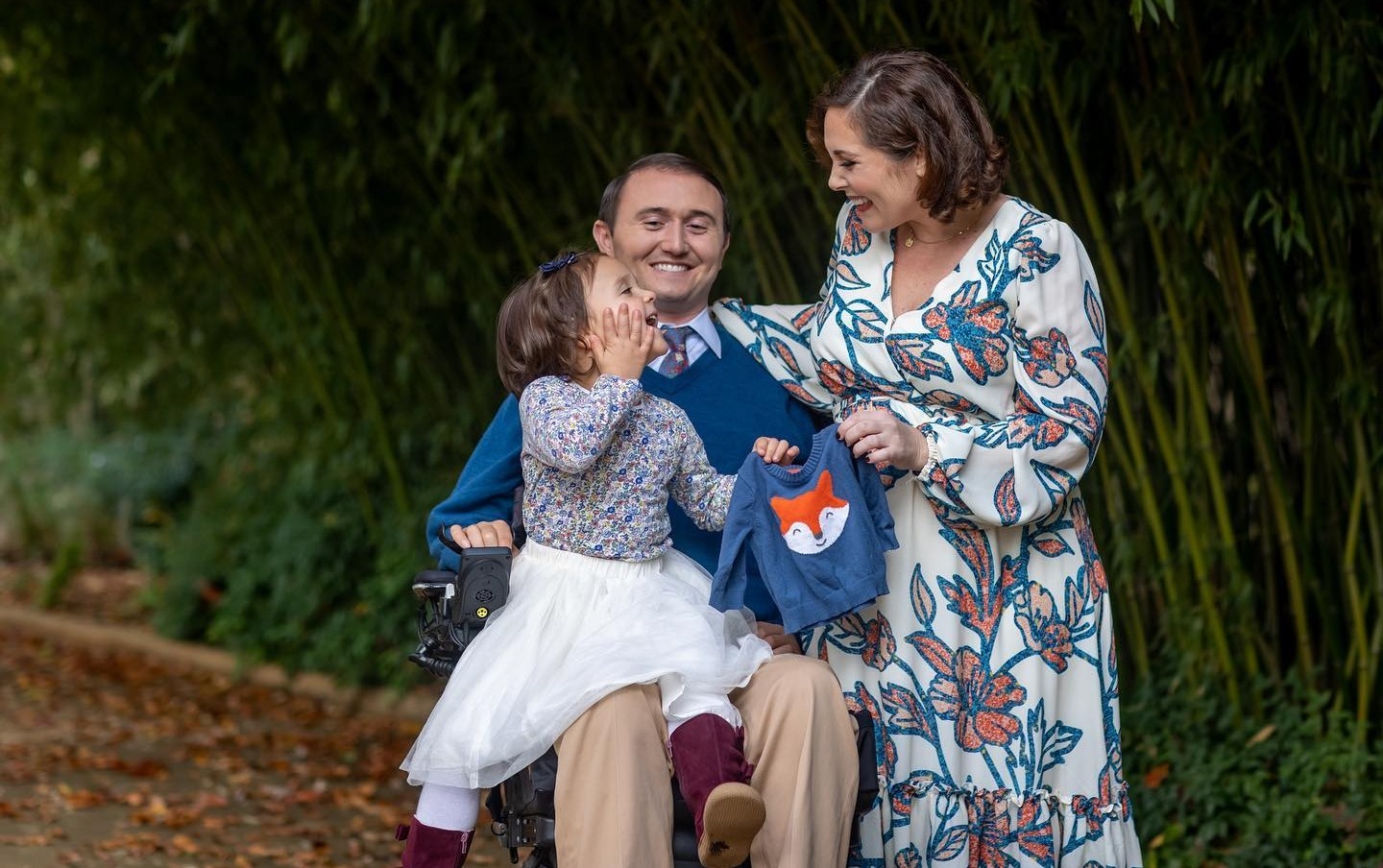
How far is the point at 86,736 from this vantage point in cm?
498

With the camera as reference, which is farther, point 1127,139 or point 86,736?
point 86,736

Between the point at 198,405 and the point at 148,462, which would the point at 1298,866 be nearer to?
the point at 198,405

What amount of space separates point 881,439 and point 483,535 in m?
0.65

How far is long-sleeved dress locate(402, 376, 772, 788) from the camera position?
214 cm

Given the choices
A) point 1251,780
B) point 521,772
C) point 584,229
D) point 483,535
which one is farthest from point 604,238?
point 1251,780

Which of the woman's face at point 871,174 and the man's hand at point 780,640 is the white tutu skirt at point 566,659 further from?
the woman's face at point 871,174

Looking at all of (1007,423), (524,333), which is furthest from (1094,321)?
(524,333)

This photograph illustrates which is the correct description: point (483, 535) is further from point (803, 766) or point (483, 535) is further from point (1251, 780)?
point (1251, 780)

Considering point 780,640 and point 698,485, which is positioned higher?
point 698,485

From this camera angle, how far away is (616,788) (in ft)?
6.81

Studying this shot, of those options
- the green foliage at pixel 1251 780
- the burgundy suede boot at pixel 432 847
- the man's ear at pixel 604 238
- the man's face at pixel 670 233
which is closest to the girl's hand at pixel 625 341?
the man's face at pixel 670 233

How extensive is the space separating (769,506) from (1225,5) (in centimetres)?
133

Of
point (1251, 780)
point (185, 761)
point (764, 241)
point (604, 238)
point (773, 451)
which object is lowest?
point (185, 761)

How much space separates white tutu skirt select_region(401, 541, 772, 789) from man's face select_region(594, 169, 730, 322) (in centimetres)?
48
